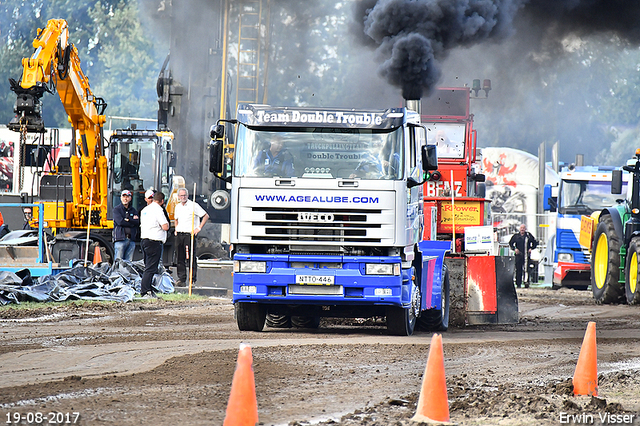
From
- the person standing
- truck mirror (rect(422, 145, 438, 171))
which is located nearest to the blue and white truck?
truck mirror (rect(422, 145, 438, 171))

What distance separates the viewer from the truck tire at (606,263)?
19.1 m

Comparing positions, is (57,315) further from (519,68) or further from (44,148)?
(519,68)

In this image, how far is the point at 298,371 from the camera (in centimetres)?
838

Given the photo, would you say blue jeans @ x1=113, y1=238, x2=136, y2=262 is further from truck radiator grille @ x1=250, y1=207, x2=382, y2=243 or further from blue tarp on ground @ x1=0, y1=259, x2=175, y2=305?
truck radiator grille @ x1=250, y1=207, x2=382, y2=243

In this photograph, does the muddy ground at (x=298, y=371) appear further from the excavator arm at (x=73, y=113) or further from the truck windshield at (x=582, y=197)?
the truck windshield at (x=582, y=197)

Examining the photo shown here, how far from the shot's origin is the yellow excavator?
1933 centimetres

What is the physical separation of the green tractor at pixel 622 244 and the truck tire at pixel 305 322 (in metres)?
7.68

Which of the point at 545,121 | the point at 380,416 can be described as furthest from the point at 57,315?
the point at 545,121

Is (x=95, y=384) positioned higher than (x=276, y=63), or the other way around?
(x=276, y=63)

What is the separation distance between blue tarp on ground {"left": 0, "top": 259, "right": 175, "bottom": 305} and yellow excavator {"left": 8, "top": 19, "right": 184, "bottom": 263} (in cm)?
128

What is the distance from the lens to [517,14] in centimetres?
2103

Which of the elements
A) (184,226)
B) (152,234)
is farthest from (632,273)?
(152,234)

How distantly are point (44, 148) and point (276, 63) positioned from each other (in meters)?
8.10

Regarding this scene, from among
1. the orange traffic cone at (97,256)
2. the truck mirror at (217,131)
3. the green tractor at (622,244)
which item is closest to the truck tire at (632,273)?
the green tractor at (622,244)
